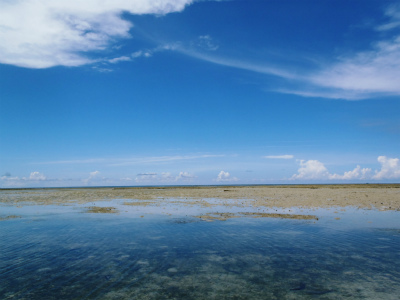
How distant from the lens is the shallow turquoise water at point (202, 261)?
915 centimetres

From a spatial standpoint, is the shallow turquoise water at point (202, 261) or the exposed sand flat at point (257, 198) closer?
the shallow turquoise water at point (202, 261)

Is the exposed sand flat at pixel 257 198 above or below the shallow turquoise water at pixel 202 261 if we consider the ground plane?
above

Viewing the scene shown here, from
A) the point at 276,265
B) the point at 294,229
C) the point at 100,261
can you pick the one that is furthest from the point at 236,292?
the point at 294,229

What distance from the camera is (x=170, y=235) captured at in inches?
715

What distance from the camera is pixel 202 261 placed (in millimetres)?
12477

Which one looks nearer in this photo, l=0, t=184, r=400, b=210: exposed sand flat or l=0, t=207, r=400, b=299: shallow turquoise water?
l=0, t=207, r=400, b=299: shallow turquoise water

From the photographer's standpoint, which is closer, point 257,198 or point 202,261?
point 202,261

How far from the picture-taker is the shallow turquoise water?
915 centimetres

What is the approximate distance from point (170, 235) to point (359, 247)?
11050 millimetres

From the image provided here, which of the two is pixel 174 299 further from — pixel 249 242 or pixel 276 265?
pixel 249 242

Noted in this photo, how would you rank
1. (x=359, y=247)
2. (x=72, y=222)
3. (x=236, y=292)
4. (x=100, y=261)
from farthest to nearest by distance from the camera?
(x=72, y=222), (x=359, y=247), (x=100, y=261), (x=236, y=292)

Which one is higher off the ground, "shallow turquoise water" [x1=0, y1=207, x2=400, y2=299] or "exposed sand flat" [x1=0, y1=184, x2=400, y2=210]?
"exposed sand flat" [x1=0, y1=184, x2=400, y2=210]

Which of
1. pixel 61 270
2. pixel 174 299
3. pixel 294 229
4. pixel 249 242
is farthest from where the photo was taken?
pixel 294 229

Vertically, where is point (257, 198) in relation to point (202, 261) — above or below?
above
